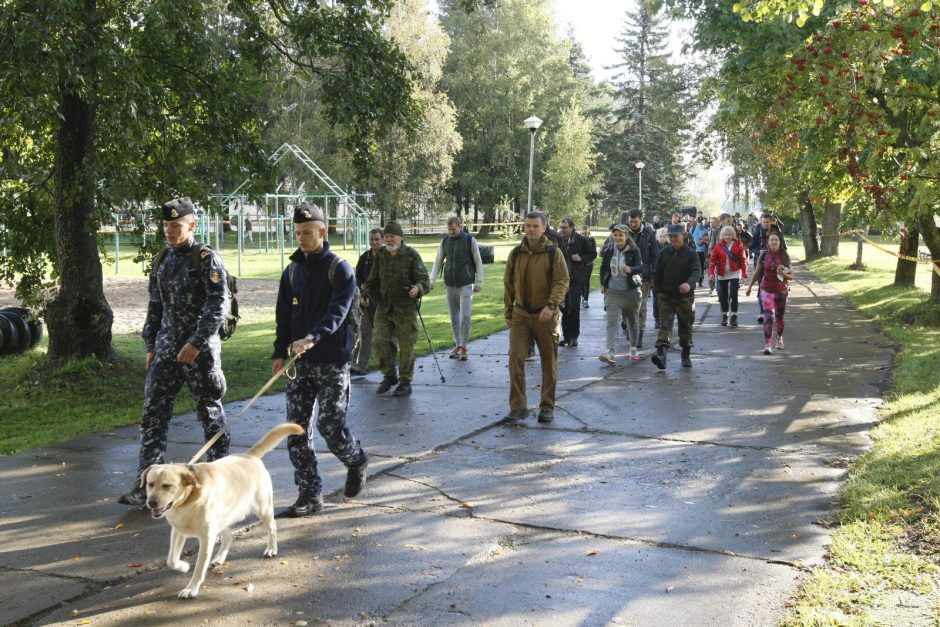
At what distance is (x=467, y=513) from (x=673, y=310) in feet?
23.4

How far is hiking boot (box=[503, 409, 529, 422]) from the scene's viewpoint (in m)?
8.61

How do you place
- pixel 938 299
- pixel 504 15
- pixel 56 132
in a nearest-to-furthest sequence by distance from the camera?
pixel 56 132 < pixel 938 299 < pixel 504 15

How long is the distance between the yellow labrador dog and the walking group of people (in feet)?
2.33

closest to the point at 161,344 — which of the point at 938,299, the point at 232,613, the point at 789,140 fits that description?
the point at 232,613

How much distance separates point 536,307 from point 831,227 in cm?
3032

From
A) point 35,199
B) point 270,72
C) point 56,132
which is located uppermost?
point 270,72

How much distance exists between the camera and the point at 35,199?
35.7 feet

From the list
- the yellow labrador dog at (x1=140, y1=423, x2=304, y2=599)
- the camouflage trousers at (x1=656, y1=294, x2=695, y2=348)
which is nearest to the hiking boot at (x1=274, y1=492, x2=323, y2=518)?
the yellow labrador dog at (x1=140, y1=423, x2=304, y2=599)

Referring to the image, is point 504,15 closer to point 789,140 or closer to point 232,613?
point 789,140

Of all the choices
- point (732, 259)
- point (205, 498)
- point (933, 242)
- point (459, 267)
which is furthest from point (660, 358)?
point (205, 498)

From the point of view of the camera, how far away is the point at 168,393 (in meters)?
5.89

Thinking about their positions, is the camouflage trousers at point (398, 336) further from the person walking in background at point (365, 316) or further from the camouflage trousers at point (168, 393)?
the camouflage trousers at point (168, 393)

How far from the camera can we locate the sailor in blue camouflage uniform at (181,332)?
18.8ft

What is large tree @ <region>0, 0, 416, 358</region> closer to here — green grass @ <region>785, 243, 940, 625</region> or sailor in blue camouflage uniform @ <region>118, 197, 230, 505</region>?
sailor in blue camouflage uniform @ <region>118, 197, 230, 505</region>
